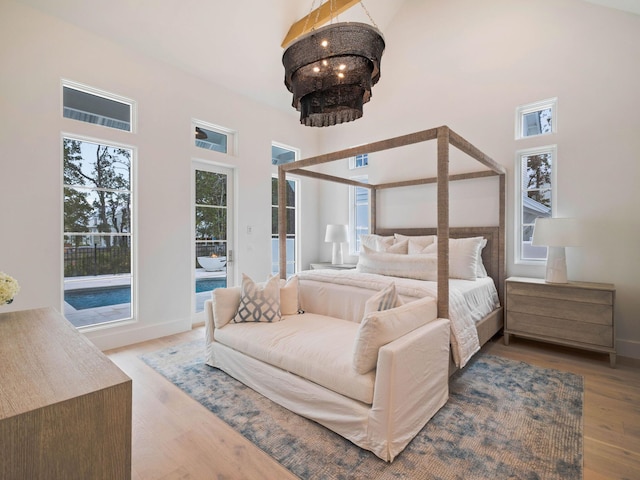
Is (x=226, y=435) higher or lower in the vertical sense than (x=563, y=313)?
lower

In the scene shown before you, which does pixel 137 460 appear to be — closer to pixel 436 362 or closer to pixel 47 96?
pixel 436 362

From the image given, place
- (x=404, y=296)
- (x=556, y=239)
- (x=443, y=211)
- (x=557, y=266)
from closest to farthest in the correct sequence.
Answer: (x=443, y=211) → (x=404, y=296) → (x=556, y=239) → (x=557, y=266)

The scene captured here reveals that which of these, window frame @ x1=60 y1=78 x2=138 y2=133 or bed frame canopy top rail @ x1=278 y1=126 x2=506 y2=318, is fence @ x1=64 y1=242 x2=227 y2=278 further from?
bed frame canopy top rail @ x1=278 y1=126 x2=506 y2=318

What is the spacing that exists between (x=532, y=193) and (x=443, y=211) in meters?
2.18

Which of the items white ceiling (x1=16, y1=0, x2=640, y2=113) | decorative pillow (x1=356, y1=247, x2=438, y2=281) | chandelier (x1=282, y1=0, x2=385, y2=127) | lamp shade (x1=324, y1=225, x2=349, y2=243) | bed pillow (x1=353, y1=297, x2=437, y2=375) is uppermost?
white ceiling (x1=16, y1=0, x2=640, y2=113)

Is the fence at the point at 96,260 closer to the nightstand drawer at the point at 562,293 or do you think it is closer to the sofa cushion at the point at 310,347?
the sofa cushion at the point at 310,347

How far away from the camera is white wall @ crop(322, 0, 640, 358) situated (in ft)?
9.96

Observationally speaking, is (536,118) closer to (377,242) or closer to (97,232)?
(377,242)

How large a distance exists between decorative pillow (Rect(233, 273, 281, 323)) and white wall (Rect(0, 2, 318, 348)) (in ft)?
5.02

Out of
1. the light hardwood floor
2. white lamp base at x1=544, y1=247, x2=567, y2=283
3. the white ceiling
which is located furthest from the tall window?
white lamp base at x1=544, y1=247, x2=567, y2=283

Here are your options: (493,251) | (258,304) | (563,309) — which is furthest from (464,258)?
(258,304)

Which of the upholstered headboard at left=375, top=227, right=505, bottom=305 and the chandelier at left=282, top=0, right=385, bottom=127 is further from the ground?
the chandelier at left=282, top=0, right=385, bottom=127

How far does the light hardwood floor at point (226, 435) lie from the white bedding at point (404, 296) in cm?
80

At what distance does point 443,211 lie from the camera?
2.22 metres
